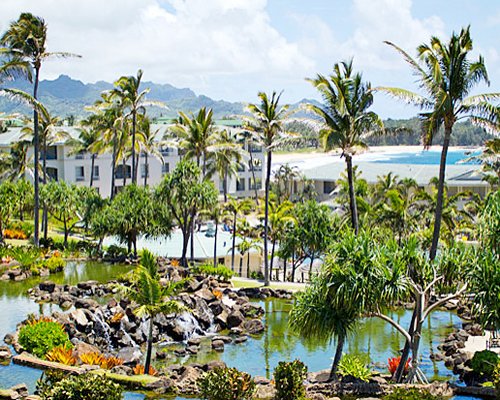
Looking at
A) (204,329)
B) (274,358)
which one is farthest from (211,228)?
(274,358)

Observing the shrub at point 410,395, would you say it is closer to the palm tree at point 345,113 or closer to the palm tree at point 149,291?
the palm tree at point 149,291

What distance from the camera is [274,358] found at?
97.3 ft

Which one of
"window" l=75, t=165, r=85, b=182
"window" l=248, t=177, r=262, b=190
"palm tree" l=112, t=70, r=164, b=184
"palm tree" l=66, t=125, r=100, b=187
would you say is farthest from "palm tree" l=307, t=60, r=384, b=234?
"window" l=248, t=177, r=262, b=190

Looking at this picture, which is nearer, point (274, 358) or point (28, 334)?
point (28, 334)

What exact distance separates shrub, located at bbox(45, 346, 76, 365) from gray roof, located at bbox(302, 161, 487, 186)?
51463mm

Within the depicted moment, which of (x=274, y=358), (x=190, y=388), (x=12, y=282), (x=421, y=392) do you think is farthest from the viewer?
(x=12, y=282)

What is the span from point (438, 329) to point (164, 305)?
1646 centimetres

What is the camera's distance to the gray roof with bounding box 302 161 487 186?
73938 mm

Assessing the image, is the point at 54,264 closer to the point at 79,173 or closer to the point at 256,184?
the point at 79,173

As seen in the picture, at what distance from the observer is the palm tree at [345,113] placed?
33.2 meters

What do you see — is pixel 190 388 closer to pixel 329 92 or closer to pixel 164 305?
pixel 164 305

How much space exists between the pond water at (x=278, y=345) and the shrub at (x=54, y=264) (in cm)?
344

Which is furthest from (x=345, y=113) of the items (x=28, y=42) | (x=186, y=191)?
(x=28, y=42)

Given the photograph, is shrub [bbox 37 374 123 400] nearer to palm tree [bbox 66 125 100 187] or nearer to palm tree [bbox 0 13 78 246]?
palm tree [bbox 0 13 78 246]
